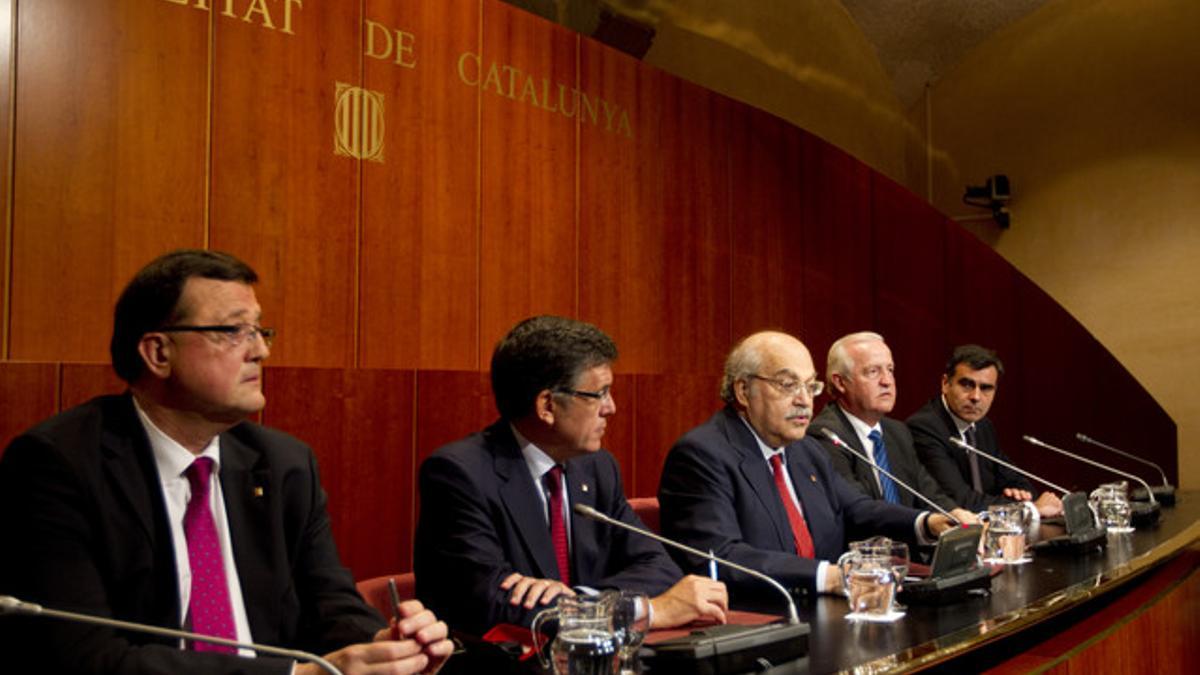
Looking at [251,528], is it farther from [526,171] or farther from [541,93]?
[541,93]

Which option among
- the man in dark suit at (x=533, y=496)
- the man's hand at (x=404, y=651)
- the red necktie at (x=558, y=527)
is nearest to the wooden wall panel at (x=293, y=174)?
the man in dark suit at (x=533, y=496)

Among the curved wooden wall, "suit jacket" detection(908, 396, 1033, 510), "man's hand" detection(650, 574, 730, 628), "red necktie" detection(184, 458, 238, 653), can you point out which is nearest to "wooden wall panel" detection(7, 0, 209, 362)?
the curved wooden wall

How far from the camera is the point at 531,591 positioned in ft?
6.57

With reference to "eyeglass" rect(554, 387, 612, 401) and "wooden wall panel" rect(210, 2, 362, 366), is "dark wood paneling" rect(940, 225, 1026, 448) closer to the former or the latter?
"wooden wall panel" rect(210, 2, 362, 366)

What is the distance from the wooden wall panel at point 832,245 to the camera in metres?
6.05

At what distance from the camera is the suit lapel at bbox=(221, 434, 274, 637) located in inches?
70.7

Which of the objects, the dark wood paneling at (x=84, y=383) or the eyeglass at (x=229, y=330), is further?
the dark wood paneling at (x=84, y=383)

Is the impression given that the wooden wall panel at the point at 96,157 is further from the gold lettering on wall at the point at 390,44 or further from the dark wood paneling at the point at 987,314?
the dark wood paneling at the point at 987,314

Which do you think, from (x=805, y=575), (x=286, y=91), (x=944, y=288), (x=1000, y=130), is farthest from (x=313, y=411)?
(x=1000, y=130)

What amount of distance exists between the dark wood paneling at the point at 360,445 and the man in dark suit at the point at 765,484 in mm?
1047

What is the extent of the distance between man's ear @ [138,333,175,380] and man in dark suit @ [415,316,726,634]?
65cm

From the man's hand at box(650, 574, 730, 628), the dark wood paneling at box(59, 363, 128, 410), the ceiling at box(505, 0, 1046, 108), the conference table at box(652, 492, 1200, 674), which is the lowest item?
the conference table at box(652, 492, 1200, 674)

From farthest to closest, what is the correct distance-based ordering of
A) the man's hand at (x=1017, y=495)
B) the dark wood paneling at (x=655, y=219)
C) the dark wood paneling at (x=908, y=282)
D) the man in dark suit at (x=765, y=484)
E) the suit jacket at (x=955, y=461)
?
the dark wood paneling at (x=908, y=282) → the dark wood paneling at (x=655, y=219) → the suit jacket at (x=955, y=461) → the man's hand at (x=1017, y=495) → the man in dark suit at (x=765, y=484)

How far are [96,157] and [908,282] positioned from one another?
5.09 m
